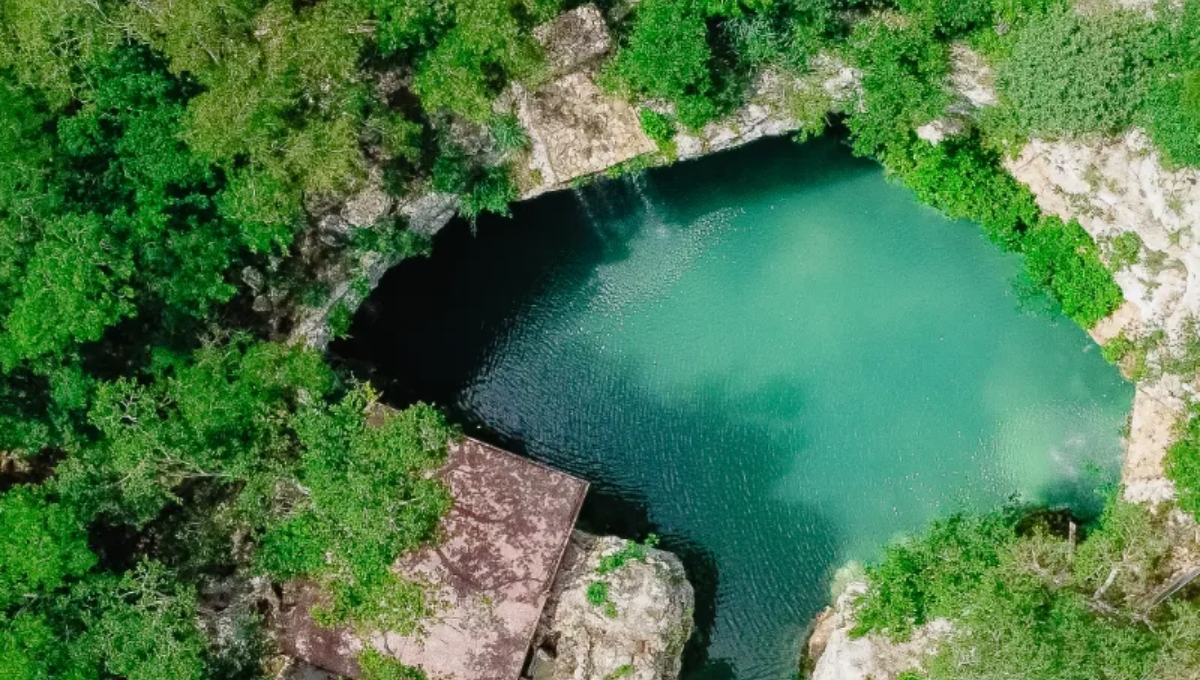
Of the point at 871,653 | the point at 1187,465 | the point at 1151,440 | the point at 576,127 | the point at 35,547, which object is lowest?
the point at 871,653

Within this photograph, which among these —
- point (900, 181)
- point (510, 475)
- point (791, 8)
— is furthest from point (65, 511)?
point (900, 181)

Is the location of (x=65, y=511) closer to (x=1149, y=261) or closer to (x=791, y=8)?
(x=791, y=8)

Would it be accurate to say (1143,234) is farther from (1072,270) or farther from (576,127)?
A: (576,127)

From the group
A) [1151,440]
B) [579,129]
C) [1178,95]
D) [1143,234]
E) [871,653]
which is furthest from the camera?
[579,129]

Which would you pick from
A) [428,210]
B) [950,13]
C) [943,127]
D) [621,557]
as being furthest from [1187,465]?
Result: [428,210]

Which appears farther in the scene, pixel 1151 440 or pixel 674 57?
pixel 1151 440

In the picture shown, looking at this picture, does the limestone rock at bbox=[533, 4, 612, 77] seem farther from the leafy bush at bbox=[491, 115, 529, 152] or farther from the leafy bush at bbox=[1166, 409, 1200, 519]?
the leafy bush at bbox=[1166, 409, 1200, 519]
